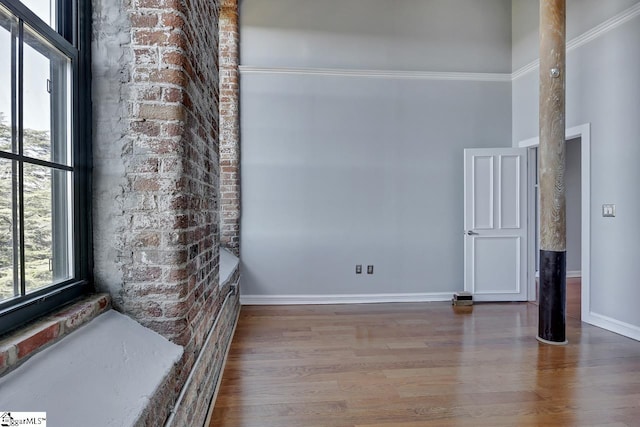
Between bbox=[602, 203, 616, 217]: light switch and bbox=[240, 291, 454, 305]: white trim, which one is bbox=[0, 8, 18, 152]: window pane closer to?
bbox=[240, 291, 454, 305]: white trim

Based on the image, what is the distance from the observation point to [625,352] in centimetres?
294

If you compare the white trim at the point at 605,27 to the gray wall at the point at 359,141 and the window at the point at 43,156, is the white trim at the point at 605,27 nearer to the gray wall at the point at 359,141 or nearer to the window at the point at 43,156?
the gray wall at the point at 359,141

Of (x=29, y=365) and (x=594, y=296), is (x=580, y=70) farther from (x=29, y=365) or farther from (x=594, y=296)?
(x=29, y=365)

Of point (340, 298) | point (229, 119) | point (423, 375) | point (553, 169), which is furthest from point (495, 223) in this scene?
point (229, 119)

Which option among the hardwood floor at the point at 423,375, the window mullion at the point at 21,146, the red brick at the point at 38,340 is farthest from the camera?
the hardwood floor at the point at 423,375

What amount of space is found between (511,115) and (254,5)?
355 centimetres

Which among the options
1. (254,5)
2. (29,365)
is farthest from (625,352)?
(254,5)

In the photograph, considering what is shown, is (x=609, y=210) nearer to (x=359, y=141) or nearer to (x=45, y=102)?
(x=359, y=141)

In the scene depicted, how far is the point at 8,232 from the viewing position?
1.04 m

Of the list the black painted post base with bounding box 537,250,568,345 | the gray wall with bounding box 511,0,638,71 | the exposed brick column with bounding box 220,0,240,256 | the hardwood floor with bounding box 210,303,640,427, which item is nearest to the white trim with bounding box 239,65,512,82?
the exposed brick column with bounding box 220,0,240,256

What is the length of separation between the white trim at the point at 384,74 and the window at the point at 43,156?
10.3 feet

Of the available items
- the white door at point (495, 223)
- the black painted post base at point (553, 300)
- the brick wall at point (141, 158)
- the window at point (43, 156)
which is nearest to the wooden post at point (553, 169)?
the black painted post base at point (553, 300)

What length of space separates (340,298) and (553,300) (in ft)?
7.44

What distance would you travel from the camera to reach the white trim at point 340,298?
4492mm
